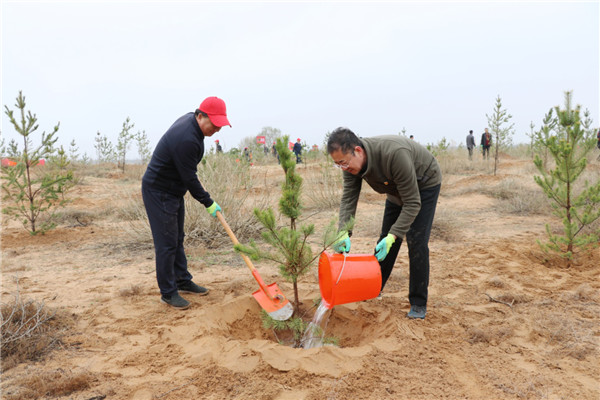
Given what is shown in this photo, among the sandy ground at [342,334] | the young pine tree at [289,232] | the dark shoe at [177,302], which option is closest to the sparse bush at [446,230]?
the sandy ground at [342,334]

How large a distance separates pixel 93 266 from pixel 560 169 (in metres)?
5.40

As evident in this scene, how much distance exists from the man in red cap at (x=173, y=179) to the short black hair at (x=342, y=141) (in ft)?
3.15

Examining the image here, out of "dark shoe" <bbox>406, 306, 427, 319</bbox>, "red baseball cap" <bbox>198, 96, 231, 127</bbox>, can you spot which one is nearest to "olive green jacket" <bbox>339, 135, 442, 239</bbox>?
"dark shoe" <bbox>406, 306, 427, 319</bbox>

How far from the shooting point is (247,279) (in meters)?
3.93

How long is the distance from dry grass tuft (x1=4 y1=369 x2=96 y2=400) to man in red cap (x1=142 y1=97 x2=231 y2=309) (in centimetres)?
112

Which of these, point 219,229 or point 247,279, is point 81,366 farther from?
point 219,229

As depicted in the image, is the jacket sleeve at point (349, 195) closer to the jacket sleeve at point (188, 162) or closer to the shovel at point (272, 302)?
the shovel at point (272, 302)

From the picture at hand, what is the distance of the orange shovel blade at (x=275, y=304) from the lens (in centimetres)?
296

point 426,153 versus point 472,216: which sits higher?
point 426,153

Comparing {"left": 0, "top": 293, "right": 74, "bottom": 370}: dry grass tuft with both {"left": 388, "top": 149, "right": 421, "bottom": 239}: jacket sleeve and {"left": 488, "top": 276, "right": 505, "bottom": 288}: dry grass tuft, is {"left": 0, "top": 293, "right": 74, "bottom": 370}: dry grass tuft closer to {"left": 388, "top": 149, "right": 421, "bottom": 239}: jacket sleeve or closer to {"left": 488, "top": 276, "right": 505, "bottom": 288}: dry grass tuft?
{"left": 388, "top": 149, "right": 421, "bottom": 239}: jacket sleeve

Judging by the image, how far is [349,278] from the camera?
248 cm

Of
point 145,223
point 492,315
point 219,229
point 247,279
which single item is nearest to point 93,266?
point 145,223

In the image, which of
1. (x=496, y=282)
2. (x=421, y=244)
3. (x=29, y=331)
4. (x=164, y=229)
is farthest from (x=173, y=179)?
(x=496, y=282)

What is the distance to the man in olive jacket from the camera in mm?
2572
